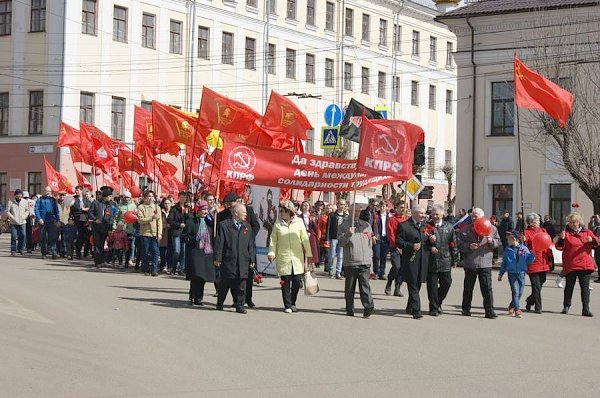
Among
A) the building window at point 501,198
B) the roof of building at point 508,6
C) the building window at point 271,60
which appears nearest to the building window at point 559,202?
the building window at point 501,198

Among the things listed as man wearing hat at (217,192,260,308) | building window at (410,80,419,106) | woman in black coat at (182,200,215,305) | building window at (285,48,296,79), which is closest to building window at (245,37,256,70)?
building window at (285,48,296,79)

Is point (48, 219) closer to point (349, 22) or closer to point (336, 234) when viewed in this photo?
point (336, 234)

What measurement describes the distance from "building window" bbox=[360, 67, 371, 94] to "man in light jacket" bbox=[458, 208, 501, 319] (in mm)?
47959

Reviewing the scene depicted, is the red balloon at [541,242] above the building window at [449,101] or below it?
below

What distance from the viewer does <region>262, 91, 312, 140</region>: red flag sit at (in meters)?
22.6

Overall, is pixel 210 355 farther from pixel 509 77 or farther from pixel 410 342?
pixel 509 77

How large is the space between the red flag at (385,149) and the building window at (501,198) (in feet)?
71.1

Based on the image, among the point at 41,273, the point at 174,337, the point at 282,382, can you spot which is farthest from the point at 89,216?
the point at 282,382

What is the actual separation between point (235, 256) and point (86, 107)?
33.9 meters

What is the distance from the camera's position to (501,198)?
37500 millimetres

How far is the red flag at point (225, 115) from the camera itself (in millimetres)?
22062

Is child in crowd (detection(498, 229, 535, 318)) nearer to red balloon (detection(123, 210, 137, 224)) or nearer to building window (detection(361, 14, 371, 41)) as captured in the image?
red balloon (detection(123, 210, 137, 224))

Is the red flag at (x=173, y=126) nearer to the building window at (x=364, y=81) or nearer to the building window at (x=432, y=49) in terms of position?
the building window at (x=364, y=81)

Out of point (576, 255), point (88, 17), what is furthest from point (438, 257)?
point (88, 17)
